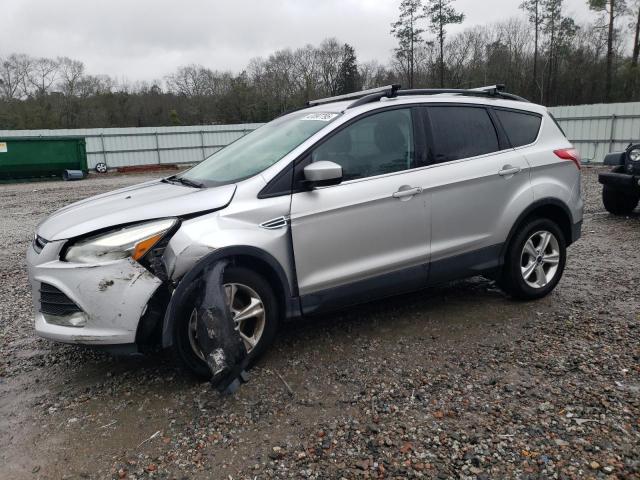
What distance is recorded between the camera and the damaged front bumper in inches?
115

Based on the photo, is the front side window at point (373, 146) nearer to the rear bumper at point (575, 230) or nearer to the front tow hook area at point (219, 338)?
the front tow hook area at point (219, 338)

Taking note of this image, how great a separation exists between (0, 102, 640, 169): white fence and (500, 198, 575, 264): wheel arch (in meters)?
17.5

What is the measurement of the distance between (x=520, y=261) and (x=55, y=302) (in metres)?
3.60

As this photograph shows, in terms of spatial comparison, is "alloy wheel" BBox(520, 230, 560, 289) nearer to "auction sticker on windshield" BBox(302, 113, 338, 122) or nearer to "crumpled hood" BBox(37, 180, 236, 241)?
"auction sticker on windshield" BBox(302, 113, 338, 122)

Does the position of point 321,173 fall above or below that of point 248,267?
above

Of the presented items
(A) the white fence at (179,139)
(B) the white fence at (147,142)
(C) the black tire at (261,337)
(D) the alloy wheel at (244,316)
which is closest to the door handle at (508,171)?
(C) the black tire at (261,337)

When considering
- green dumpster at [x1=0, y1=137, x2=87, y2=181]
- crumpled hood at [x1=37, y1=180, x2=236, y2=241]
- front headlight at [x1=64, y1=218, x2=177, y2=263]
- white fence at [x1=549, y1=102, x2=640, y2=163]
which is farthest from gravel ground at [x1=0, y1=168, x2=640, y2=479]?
green dumpster at [x1=0, y1=137, x2=87, y2=181]

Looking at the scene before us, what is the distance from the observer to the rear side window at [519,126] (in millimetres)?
4377

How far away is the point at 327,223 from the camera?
11.2 feet

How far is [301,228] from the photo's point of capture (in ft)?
11.0

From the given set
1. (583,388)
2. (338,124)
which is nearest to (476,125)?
(338,124)

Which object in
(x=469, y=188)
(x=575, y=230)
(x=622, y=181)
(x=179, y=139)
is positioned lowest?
(x=575, y=230)

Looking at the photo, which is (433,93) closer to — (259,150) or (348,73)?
(259,150)

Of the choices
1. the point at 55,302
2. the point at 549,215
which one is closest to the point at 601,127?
the point at 549,215
